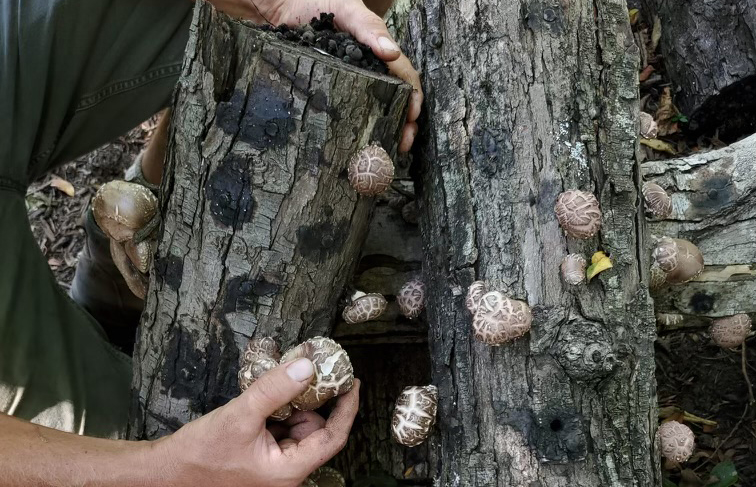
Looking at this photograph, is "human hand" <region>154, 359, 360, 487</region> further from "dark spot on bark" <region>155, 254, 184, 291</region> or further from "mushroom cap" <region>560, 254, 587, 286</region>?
"mushroom cap" <region>560, 254, 587, 286</region>

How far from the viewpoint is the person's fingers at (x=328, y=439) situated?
8.07 ft

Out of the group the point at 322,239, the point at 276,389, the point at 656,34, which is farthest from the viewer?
the point at 656,34

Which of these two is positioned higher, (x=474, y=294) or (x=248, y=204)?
(x=248, y=204)

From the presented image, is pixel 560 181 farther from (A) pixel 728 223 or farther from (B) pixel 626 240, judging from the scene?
(A) pixel 728 223

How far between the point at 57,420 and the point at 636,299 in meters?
3.63

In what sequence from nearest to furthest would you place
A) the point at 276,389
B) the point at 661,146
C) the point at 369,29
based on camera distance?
1. the point at 276,389
2. the point at 369,29
3. the point at 661,146

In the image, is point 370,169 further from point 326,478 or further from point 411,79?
point 326,478

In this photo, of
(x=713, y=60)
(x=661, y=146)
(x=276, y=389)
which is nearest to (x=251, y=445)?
(x=276, y=389)

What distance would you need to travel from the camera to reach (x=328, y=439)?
253 centimetres

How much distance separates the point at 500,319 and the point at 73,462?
6.37ft

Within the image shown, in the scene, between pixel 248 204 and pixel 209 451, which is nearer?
pixel 209 451

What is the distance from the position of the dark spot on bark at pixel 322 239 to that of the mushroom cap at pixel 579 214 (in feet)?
3.30

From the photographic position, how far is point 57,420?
3.92 m

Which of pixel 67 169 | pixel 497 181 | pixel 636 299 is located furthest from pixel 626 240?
pixel 67 169
